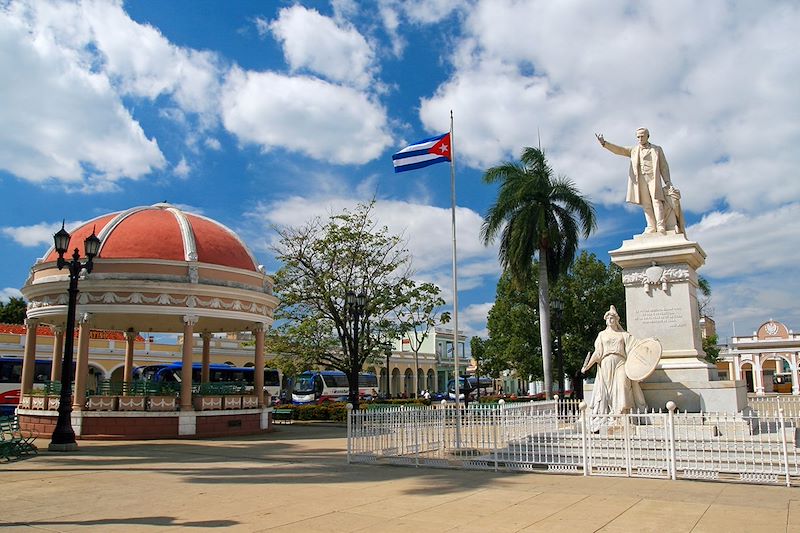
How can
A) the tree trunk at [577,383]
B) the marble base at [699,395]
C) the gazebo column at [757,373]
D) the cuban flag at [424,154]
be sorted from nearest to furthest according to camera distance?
1. the marble base at [699,395]
2. the cuban flag at [424,154]
3. the tree trunk at [577,383]
4. the gazebo column at [757,373]

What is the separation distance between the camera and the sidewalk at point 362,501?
7.80m

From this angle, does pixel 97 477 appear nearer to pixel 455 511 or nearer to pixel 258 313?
pixel 455 511

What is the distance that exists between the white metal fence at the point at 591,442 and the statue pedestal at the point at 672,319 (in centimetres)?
74

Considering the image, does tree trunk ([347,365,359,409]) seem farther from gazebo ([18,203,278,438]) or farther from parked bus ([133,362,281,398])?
parked bus ([133,362,281,398])

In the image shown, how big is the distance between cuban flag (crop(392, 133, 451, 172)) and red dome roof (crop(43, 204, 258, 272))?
852 centimetres

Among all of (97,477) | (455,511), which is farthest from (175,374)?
(455,511)

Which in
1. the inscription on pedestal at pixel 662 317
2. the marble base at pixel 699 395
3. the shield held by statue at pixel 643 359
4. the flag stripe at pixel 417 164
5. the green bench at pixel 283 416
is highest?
the flag stripe at pixel 417 164

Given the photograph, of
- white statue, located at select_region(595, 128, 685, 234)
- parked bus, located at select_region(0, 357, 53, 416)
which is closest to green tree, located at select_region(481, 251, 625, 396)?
white statue, located at select_region(595, 128, 685, 234)

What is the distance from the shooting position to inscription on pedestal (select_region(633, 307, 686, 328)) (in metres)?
14.4

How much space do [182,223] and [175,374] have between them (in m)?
19.2

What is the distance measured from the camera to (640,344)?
1407 centimetres

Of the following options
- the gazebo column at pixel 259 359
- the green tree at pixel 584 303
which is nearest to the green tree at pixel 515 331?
the green tree at pixel 584 303

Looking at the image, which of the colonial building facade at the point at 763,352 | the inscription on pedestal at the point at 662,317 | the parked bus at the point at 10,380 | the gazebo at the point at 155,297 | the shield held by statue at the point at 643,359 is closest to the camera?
the shield held by statue at the point at 643,359

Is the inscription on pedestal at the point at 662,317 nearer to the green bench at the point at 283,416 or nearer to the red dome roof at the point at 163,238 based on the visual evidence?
the red dome roof at the point at 163,238
